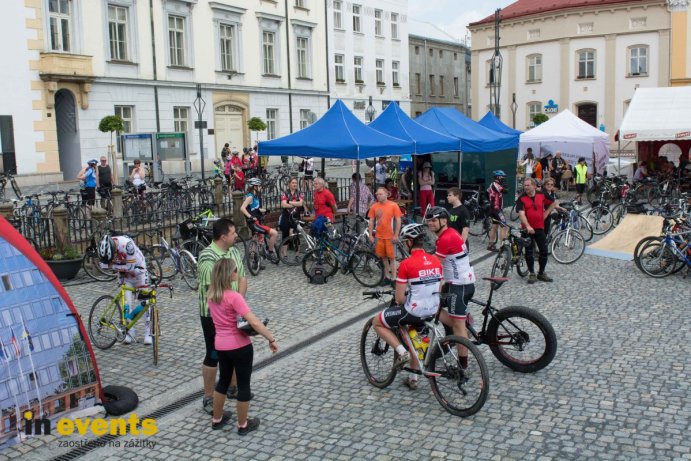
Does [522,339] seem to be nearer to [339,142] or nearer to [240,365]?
[240,365]

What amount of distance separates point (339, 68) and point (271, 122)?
25.6 feet

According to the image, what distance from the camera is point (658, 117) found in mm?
21078

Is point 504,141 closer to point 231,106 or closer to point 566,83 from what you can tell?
point 231,106

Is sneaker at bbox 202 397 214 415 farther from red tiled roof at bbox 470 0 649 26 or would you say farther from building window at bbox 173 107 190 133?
red tiled roof at bbox 470 0 649 26

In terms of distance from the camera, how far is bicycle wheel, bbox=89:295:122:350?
8180 millimetres

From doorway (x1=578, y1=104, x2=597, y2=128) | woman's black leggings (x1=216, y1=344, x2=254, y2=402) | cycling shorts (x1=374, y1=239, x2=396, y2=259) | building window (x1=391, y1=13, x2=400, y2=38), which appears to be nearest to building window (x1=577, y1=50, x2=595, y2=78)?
doorway (x1=578, y1=104, x2=597, y2=128)

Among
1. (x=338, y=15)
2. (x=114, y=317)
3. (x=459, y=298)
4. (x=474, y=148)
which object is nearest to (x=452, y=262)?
(x=459, y=298)

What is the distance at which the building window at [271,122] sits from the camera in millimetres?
38094

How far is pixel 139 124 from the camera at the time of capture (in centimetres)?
3044

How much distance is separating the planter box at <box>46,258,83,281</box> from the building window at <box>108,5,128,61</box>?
18946mm

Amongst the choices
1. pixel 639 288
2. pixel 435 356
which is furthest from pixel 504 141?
A: pixel 435 356

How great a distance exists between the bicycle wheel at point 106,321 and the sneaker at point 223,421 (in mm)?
2644

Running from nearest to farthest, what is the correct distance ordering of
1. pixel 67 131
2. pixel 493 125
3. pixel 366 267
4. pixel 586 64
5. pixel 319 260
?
1. pixel 366 267
2. pixel 319 260
3. pixel 493 125
4. pixel 67 131
5. pixel 586 64

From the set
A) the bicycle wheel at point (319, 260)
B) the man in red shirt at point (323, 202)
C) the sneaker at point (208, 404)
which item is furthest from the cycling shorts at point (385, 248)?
the sneaker at point (208, 404)
